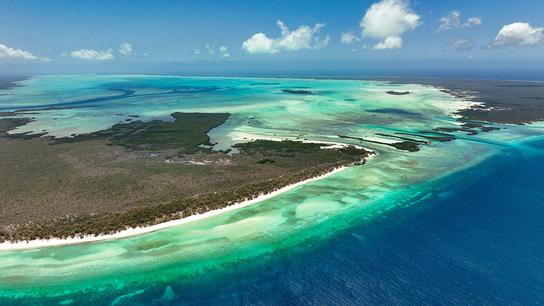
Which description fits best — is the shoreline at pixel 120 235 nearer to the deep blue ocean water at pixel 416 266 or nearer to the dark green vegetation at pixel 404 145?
the deep blue ocean water at pixel 416 266

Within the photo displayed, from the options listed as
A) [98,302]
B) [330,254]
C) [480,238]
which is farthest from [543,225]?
[98,302]

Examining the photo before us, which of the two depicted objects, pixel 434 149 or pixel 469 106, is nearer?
pixel 434 149

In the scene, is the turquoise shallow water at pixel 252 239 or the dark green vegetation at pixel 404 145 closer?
the turquoise shallow water at pixel 252 239

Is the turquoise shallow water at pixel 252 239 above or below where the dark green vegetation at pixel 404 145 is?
below

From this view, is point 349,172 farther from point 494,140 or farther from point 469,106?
point 469,106

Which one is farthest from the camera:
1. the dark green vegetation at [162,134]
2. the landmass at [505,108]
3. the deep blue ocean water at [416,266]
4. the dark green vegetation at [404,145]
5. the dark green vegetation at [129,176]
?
the landmass at [505,108]

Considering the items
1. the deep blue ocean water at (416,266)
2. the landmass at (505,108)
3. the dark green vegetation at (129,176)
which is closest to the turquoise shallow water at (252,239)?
the deep blue ocean water at (416,266)
